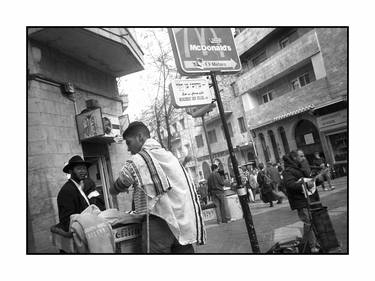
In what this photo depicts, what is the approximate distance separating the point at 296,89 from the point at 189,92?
1.94 metres

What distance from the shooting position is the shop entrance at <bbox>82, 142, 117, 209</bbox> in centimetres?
443

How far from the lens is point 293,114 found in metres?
4.61

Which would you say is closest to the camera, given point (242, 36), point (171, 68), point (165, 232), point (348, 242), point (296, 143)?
point (165, 232)

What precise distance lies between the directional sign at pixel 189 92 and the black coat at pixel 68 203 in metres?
1.32

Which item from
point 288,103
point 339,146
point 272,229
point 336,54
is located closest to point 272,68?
point 288,103

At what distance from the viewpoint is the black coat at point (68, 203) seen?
2.72m


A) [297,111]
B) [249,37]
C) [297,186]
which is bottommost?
[297,186]

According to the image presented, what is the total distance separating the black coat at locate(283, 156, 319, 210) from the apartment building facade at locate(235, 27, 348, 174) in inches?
14.1

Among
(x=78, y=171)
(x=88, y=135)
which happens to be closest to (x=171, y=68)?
(x=88, y=135)

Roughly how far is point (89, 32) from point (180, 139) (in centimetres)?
344

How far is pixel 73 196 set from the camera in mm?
2791

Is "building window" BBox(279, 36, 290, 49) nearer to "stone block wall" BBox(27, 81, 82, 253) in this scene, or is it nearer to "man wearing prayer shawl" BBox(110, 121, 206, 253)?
"man wearing prayer shawl" BBox(110, 121, 206, 253)

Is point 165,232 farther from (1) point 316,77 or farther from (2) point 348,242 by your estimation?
(1) point 316,77

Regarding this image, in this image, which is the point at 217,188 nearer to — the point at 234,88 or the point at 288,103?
the point at 234,88
